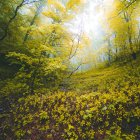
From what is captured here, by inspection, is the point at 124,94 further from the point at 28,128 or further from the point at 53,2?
the point at 53,2

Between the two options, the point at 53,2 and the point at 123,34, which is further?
the point at 123,34

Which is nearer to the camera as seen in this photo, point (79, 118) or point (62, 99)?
point (79, 118)

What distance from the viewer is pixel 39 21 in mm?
22750

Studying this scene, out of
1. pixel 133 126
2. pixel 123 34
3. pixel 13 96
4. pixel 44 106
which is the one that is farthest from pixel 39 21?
pixel 133 126

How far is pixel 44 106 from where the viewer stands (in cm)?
1036

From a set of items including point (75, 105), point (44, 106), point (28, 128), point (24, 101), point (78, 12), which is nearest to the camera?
point (28, 128)

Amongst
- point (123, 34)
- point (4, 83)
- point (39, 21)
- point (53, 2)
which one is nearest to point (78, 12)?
point (53, 2)

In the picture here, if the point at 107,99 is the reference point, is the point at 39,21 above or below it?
above

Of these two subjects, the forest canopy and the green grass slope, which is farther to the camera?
the forest canopy

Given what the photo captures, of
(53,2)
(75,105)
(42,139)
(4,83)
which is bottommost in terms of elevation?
(42,139)

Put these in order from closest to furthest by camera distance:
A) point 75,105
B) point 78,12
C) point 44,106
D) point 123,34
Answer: point 75,105 < point 44,106 < point 78,12 < point 123,34

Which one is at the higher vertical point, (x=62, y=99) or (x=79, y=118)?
(x=62, y=99)

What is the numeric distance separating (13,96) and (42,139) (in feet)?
14.5

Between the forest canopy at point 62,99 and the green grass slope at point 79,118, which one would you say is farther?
the forest canopy at point 62,99
